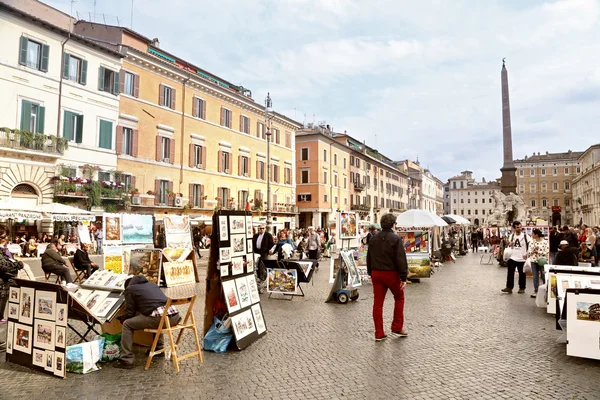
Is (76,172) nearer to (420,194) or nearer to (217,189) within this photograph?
(217,189)

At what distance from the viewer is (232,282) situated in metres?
6.27

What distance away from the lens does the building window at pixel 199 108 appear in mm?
31875

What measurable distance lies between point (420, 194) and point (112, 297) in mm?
91427

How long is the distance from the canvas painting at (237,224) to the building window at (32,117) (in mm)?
19656

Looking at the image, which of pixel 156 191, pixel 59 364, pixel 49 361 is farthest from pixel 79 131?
pixel 59 364

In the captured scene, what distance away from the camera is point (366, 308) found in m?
9.12

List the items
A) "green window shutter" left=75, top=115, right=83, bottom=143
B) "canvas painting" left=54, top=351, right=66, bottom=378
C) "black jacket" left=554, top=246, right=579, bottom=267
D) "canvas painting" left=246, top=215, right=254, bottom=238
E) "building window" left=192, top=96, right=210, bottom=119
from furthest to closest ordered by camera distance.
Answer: "building window" left=192, top=96, right=210, bottom=119, "green window shutter" left=75, top=115, right=83, bottom=143, "black jacket" left=554, top=246, right=579, bottom=267, "canvas painting" left=246, top=215, right=254, bottom=238, "canvas painting" left=54, top=351, right=66, bottom=378

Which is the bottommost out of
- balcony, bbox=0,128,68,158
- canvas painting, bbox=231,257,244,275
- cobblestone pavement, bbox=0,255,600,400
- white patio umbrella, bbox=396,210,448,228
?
cobblestone pavement, bbox=0,255,600,400

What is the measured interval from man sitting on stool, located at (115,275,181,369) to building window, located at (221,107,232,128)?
30.1 meters

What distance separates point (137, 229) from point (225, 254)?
8366 millimetres

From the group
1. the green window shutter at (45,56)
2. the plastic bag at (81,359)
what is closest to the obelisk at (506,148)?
the green window shutter at (45,56)

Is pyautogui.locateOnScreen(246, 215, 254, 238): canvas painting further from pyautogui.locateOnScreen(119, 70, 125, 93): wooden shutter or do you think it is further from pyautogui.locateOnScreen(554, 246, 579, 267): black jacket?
pyautogui.locateOnScreen(119, 70, 125, 93): wooden shutter

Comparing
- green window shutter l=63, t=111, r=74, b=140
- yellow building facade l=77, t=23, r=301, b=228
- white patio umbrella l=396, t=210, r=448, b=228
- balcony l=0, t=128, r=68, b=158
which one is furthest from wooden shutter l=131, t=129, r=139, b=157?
white patio umbrella l=396, t=210, r=448, b=228

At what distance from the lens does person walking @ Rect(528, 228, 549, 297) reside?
409 inches
